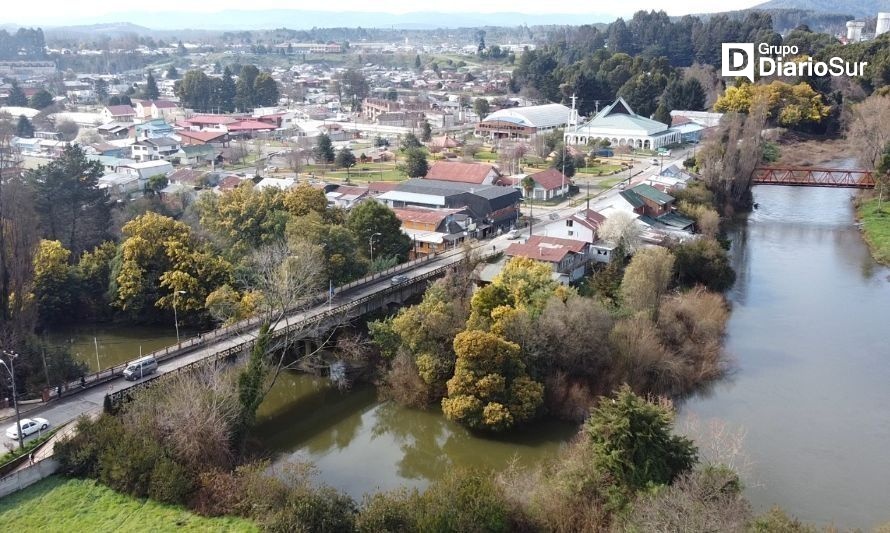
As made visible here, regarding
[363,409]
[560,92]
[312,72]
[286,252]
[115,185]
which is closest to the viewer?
[363,409]

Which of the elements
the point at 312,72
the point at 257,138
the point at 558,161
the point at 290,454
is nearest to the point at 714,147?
the point at 558,161

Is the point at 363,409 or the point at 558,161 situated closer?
the point at 363,409

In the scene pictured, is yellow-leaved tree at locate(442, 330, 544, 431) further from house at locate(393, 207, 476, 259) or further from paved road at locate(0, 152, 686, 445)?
house at locate(393, 207, 476, 259)

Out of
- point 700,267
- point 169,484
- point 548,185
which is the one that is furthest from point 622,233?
point 169,484

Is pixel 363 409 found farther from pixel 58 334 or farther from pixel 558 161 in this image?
pixel 558 161

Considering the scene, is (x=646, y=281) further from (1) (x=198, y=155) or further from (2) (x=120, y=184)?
(1) (x=198, y=155)

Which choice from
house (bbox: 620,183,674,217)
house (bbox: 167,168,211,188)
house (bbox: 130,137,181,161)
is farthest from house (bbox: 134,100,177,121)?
house (bbox: 620,183,674,217)

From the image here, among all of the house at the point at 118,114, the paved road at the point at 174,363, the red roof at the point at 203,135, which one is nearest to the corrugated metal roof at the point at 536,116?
the red roof at the point at 203,135

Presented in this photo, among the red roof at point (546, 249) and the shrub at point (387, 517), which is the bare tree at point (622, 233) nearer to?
the red roof at point (546, 249)
